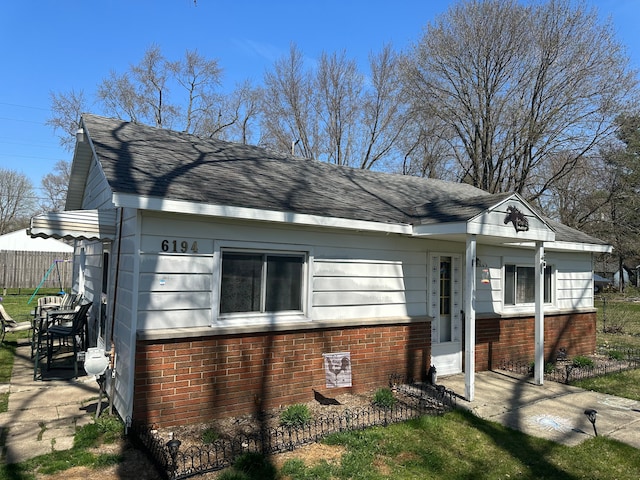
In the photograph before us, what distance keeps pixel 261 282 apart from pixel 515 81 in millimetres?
19884

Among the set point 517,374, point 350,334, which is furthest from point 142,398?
point 517,374

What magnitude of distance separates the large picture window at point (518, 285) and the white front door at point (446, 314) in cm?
162

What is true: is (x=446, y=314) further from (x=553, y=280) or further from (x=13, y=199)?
(x=13, y=199)

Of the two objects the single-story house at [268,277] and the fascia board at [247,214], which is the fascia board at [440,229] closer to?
the single-story house at [268,277]

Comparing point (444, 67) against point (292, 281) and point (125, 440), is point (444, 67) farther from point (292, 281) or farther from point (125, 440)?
point (125, 440)

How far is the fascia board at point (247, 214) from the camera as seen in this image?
4.66 meters

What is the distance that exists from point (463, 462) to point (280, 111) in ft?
87.1

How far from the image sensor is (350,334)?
6555 millimetres

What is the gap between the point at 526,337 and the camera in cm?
920

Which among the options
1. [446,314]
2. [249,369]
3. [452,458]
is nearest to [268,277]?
[249,369]

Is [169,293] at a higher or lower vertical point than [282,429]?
higher

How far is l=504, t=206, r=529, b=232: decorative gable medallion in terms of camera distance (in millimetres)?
6719

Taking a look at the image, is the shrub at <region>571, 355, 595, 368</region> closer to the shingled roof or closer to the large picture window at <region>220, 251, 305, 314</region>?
the shingled roof

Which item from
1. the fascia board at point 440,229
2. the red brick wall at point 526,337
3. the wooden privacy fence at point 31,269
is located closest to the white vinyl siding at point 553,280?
the red brick wall at point 526,337
